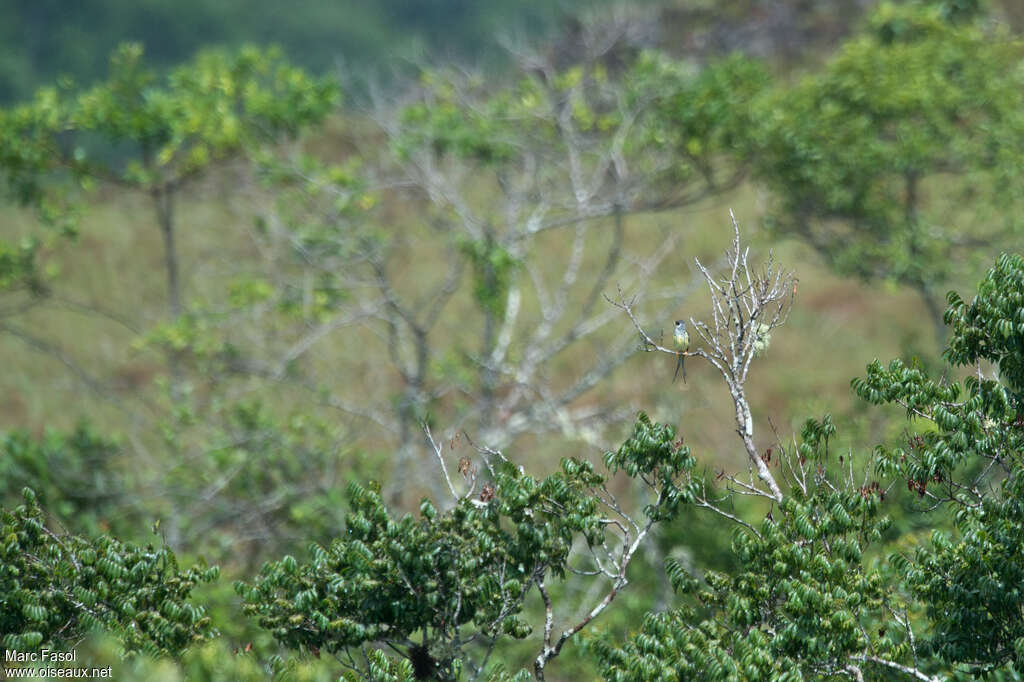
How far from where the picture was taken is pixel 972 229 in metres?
20.5

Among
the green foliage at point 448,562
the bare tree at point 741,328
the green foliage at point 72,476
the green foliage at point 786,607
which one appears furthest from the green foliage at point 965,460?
the green foliage at point 72,476

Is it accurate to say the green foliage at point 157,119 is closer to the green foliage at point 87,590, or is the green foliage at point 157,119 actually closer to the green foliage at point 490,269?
the green foliage at point 490,269

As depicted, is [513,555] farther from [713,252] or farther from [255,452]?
[713,252]

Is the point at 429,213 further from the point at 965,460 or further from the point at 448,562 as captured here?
the point at 965,460

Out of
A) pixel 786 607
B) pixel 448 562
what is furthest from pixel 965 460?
pixel 448 562

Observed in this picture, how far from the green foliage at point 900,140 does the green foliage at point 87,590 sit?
1234 centimetres

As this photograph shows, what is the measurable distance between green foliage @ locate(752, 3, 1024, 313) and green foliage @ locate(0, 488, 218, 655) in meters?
12.3

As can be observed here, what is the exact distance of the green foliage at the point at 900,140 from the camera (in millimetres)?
17125

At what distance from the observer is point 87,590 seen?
22.2ft

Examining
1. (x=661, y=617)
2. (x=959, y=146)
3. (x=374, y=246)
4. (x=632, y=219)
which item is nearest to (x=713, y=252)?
(x=632, y=219)

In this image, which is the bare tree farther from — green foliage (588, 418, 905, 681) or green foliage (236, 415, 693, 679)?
green foliage (236, 415, 693, 679)

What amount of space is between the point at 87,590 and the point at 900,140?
15.3 meters

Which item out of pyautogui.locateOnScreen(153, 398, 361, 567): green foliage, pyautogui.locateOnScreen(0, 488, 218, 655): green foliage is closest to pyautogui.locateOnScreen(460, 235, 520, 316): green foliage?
pyautogui.locateOnScreen(153, 398, 361, 567): green foliage

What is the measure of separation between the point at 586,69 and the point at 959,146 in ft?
21.6
